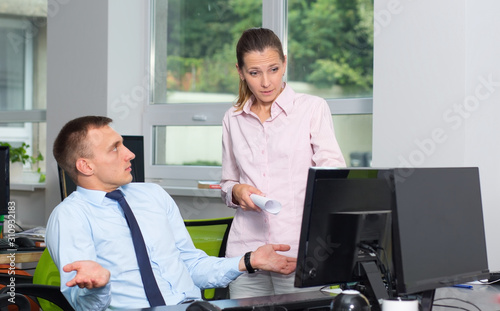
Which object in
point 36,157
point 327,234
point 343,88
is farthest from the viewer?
point 36,157

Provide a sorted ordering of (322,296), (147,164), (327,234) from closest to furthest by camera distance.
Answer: (327,234) → (322,296) → (147,164)

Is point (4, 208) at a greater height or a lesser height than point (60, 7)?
lesser

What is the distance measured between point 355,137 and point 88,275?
7.24 ft

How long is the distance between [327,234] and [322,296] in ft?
0.83

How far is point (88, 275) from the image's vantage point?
5.12 ft

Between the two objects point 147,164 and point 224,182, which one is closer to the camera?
point 224,182

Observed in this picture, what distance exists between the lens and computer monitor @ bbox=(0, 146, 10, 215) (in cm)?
303

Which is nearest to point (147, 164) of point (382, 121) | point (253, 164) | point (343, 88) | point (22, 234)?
point (22, 234)

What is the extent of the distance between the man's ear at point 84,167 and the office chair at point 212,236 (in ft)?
2.60

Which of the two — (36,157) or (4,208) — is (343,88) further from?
(36,157)

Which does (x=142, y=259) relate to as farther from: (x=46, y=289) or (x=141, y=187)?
(x=46, y=289)

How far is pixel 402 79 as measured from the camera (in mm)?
2930

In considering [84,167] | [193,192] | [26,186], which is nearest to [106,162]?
[84,167]

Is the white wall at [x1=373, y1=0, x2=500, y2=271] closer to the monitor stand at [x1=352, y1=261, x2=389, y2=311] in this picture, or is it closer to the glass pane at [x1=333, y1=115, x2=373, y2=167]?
the glass pane at [x1=333, y1=115, x2=373, y2=167]
